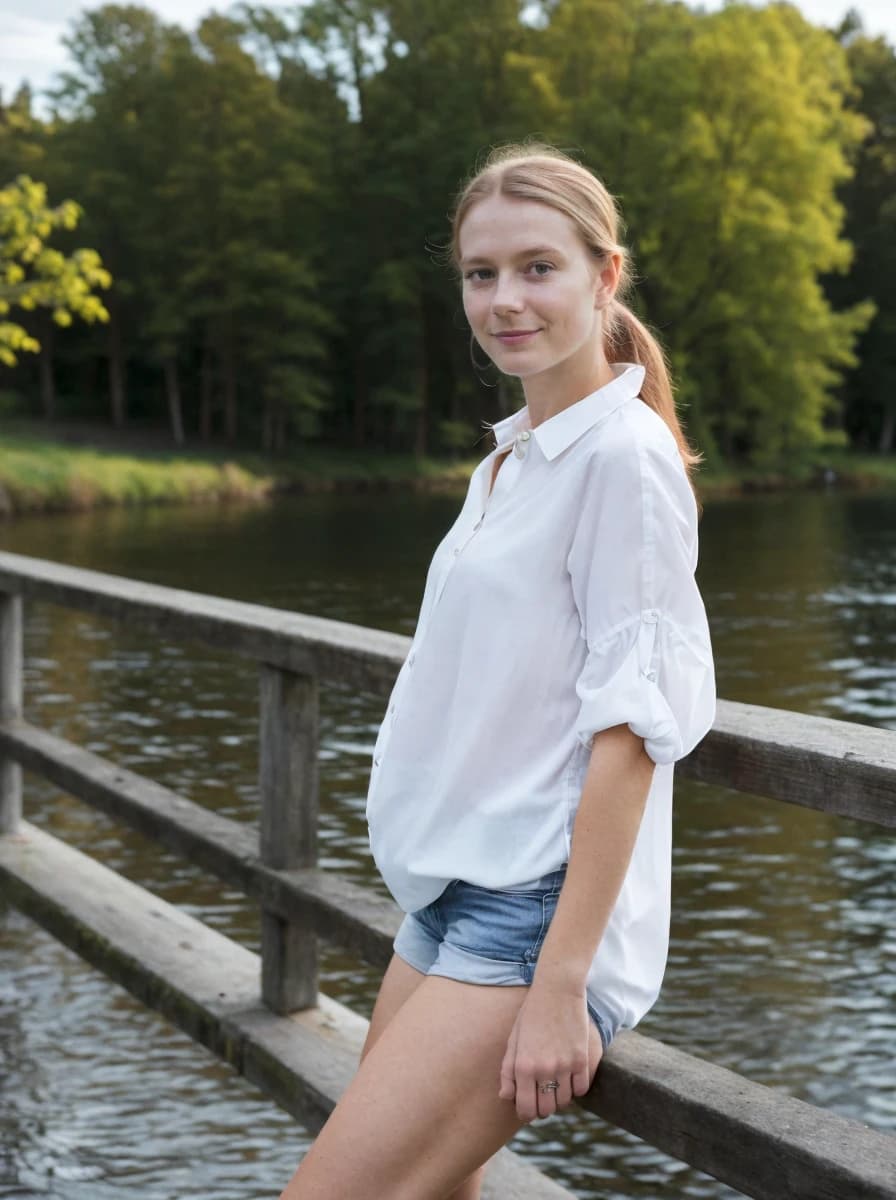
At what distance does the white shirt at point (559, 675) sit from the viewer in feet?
5.90

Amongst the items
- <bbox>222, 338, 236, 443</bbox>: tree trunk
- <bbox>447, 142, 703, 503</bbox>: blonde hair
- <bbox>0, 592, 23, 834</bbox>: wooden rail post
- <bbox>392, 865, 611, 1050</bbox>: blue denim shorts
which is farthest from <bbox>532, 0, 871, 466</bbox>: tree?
<bbox>392, 865, 611, 1050</bbox>: blue denim shorts

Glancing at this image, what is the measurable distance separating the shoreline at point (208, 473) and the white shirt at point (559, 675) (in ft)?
86.4

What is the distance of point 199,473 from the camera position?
3550 cm

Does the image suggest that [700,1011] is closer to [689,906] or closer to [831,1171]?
[689,906]

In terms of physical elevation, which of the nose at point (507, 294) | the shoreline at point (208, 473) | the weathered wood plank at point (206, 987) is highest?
the nose at point (507, 294)

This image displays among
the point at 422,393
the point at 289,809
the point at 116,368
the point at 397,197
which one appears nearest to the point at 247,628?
the point at 289,809

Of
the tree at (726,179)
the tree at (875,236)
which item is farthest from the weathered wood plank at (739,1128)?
the tree at (875,236)

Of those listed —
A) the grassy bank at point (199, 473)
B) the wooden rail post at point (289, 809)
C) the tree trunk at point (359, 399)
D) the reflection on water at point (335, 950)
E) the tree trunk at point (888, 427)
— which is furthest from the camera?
the tree trunk at point (888, 427)

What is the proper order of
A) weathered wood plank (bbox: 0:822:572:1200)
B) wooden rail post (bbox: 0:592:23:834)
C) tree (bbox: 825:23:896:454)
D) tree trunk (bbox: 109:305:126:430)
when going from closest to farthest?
weathered wood plank (bbox: 0:822:572:1200)
wooden rail post (bbox: 0:592:23:834)
tree trunk (bbox: 109:305:126:430)
tree (bbox: 825:23:896:454)

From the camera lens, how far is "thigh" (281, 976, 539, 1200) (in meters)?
1.80

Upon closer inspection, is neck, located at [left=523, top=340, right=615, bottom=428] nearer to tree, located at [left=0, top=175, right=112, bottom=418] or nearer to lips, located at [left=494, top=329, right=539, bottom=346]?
lips, located at [left=494, top=329, right=539, bottom=346]

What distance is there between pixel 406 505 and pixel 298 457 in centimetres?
1153

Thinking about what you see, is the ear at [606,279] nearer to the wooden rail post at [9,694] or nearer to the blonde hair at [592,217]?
the blonde hair at [592,217]

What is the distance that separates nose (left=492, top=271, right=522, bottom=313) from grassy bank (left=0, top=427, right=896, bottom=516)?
27.4 metres
